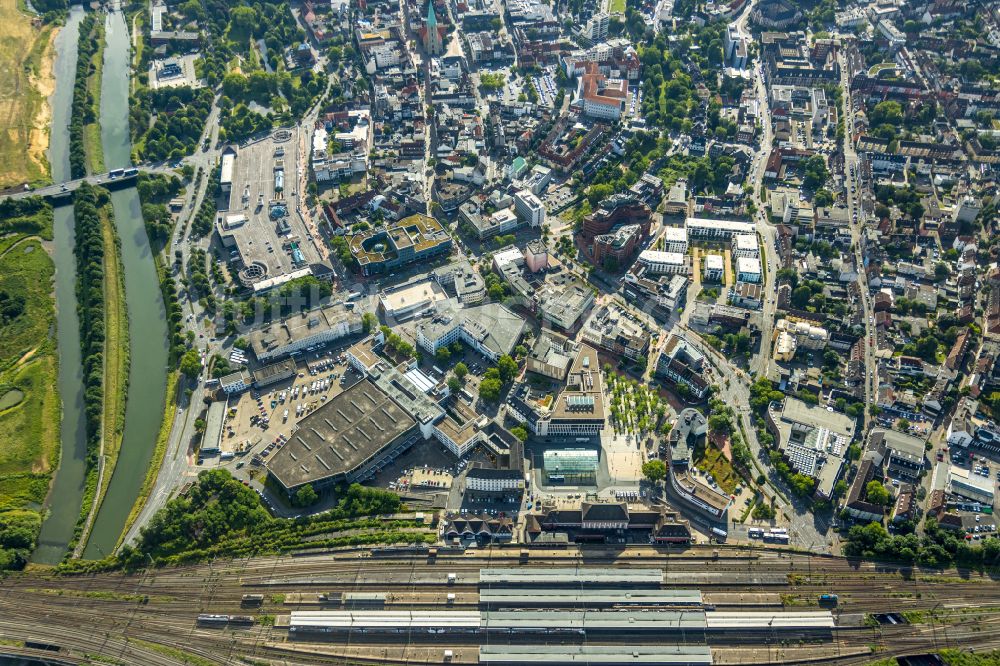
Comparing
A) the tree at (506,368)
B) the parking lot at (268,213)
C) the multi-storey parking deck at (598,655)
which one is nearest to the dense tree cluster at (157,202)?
the parking lot at (268,213)

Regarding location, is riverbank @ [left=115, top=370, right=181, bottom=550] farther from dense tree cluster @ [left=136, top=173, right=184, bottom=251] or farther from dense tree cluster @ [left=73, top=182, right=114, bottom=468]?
dense tree cluster @ [left=136, top=173, right=184, bottom=251]

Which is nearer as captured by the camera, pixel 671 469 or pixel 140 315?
pixel 671 469

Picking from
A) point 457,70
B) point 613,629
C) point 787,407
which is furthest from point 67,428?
point 457,70

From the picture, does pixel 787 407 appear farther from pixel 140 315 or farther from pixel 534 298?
pixel 140 315

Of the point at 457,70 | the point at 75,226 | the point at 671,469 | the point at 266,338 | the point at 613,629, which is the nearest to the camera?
the point at 613,629

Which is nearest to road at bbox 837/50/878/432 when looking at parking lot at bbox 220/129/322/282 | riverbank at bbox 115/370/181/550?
parking lot at bbox 220/129/322/282

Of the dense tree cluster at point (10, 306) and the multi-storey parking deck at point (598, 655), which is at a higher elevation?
the dense tree cluster at point (10, 306)

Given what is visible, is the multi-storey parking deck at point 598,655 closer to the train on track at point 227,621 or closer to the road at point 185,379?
the train on track at point 227,621
